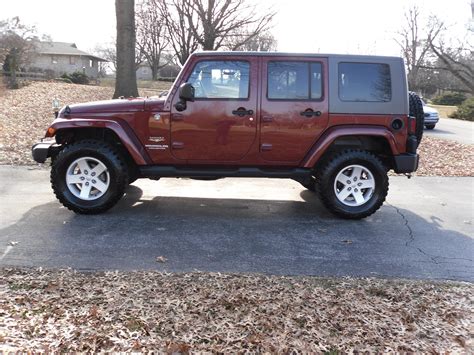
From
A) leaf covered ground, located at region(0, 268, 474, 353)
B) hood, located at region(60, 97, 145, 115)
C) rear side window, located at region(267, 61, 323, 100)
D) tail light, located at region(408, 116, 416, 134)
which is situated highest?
rear side window, located at region(267, 61, 323, 100)

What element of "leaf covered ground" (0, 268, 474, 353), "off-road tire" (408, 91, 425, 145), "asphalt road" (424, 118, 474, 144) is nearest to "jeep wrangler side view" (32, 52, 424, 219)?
"off-road tire" (408, 91, 425, 145)

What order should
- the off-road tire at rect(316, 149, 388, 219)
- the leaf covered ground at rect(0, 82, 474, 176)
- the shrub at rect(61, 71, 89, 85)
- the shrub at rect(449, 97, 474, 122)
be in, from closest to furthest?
1. the off-road tire at rect(316, 149, 388, 219)
2. the leaf covered ground at rect(0, 82, 474, 176)
3. the shrub at rect(449, 97, 474, 122)
4. the shrub at rect(61, 71, 89, 85)

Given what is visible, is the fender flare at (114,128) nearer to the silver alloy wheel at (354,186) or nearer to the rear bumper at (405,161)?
the silver alloy wheel at (354,186)

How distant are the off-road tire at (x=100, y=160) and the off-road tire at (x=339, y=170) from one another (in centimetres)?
250

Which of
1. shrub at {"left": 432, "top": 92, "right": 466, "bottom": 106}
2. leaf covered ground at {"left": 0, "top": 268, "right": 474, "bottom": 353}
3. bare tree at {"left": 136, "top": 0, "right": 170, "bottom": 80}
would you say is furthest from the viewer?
shrub at {"left": 432, "top": 92, "right": 466, "bottom": 106}

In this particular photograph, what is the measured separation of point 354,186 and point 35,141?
310 inches

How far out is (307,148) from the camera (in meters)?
5.40

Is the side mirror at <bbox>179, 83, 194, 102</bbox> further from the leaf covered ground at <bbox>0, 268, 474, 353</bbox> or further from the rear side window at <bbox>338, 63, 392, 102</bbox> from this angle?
the leaf covered ground at <bbox>0, 268, 474, 353</bbox>

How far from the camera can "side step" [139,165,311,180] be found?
215 inches

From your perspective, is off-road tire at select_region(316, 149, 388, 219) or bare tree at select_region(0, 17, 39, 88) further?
bare tree at select_region(0, 17, 39, 88)

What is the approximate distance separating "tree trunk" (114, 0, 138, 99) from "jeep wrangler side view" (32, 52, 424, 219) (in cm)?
771

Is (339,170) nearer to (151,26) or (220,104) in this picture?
(220,104)

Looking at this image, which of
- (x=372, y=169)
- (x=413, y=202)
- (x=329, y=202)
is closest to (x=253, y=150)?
(x=329, y=202)

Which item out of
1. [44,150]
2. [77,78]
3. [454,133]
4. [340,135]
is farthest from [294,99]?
[77,78]
